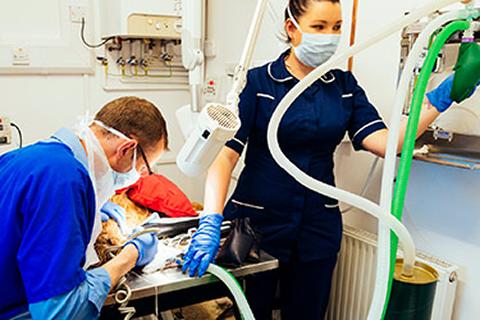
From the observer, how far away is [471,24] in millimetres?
1257

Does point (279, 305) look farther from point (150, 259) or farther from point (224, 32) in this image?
point (224, 32)

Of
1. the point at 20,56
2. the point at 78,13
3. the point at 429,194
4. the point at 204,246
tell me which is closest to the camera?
the point at 204,246

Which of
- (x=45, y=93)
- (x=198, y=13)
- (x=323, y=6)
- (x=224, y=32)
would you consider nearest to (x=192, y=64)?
(x=198, y=13)

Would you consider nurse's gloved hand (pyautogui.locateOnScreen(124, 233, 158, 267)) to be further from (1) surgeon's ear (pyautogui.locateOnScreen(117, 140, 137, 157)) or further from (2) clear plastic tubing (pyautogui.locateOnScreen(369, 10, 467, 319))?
(2) clear plastic tubing (pyautogui.locateOnScreen(369, 10, 467, 319))

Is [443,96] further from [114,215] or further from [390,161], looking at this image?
[114,215]

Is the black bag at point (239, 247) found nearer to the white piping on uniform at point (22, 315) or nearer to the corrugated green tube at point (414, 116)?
the corrugated green tube at point (414, 116)

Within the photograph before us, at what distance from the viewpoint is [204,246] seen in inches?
53.1

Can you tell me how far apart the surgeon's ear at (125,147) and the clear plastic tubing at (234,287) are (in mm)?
402

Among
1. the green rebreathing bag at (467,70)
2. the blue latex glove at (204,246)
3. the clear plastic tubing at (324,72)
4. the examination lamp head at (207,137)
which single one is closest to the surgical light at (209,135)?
the examination lamp head at (207,137)

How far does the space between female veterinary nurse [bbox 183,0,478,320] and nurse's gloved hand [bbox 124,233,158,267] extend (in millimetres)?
232

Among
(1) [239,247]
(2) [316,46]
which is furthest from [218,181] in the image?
(2) [316,46]

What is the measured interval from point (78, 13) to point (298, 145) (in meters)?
1.86

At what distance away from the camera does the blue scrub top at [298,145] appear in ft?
5.16

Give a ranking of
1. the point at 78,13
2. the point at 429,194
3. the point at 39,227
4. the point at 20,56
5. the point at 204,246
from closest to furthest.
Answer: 1. the point at 39,227
2. the point at 204,246
3. the point at 429,194
4. the point at 20,56
5. the point at 78,13
